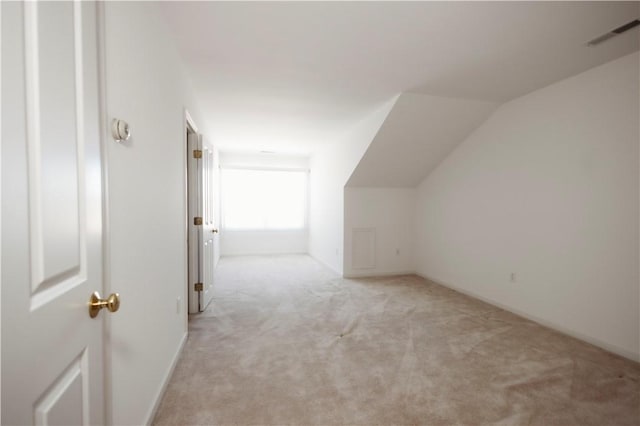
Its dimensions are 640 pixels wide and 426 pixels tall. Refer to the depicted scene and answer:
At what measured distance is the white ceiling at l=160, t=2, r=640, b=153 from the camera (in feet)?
6.36

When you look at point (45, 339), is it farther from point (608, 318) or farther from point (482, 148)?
point (482, 148)

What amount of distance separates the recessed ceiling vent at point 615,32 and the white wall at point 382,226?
3232 mm

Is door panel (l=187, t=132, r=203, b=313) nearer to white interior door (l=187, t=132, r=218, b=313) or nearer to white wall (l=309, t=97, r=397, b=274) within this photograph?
white interior door (l=187, t=132, r=218, b=313)

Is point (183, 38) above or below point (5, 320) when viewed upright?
above

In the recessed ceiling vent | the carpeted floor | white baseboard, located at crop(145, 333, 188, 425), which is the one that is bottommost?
the carpeted floor

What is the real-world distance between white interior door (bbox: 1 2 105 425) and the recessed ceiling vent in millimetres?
3198

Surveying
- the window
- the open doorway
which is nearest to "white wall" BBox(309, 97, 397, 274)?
the window

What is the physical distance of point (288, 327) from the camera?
9.90 ft

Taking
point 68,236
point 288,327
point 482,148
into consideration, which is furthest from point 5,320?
point 482,148

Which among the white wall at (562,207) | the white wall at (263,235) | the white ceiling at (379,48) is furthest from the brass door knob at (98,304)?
the white wall at (263,235)

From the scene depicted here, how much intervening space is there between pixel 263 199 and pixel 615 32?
20.4 ft

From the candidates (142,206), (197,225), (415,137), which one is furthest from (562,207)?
(197,225)

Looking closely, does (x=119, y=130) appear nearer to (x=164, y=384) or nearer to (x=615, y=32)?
(x=164, y=384)

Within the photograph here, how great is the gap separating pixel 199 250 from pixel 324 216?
3.21 meters
